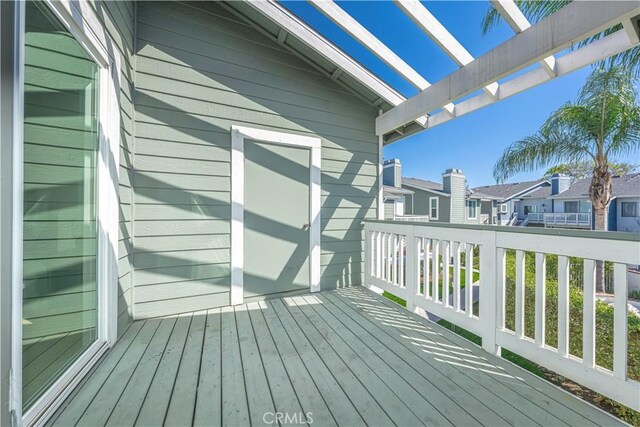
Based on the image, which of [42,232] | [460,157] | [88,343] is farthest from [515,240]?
[460,157]

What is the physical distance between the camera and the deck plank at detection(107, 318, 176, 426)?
4.35 ft

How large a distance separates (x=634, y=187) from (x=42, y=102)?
61.8 feet

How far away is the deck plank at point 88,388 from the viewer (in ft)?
4.28

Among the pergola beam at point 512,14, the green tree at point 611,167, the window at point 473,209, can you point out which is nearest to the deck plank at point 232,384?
the pergola beam at point 512,14

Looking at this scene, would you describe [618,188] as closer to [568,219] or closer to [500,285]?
[568,219]

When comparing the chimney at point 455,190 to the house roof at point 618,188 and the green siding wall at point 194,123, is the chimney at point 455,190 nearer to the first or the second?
the house roof at point 618,188

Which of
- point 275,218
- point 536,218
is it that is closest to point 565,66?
point 275,218

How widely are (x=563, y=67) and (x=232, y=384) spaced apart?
3.40 m

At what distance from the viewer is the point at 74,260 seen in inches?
64.0

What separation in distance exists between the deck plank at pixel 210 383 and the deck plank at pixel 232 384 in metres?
0.03

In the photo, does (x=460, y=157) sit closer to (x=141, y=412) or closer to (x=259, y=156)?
(x=259, y=156)

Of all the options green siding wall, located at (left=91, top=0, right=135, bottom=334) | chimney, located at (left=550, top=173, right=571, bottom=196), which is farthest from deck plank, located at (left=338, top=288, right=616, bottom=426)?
chimney, located at (left=550, top=173, right=571, bottom=196)

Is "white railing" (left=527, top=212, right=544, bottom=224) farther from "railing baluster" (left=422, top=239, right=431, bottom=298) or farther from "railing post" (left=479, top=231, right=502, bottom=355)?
"railing post" (left=479, top=231, right=502, bottom=355)

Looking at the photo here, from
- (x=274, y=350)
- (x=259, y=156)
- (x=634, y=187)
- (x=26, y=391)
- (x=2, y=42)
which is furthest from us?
(x=634, y=187)
